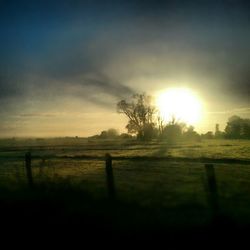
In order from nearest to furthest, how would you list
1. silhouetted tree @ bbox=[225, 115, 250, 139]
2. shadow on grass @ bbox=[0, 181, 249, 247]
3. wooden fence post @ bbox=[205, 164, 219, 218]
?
shadow on grass @ bbox=[0, 181, 249, 247], wooden fence post @ bbox=[205, 164, 219, 218], silhouetted tree @ bbox=[225, 115, 250, 139]

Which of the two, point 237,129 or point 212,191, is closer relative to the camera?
point 212,191

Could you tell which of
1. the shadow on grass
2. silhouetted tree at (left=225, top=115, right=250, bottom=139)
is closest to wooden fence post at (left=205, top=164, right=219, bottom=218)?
the shadow on grass

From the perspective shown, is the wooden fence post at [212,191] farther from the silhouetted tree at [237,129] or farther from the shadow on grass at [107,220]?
the silhouetted tree at [237,129]

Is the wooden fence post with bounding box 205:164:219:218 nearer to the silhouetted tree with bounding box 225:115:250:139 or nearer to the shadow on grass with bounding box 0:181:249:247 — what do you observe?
the shadow on grass with bounding box 0:181:249:247

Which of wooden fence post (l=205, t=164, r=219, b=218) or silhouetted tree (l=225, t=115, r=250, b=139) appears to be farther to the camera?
silhouetted tree (l=225, t=115, r=250, b=139)

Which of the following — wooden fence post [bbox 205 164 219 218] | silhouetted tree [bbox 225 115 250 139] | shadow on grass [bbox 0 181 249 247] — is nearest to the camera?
shadow on grass [bbox 0 181 249 247]

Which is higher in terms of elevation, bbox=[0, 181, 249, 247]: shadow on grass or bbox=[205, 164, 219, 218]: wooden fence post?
bbox=[205, 164, 219, 218]: wooden fence post

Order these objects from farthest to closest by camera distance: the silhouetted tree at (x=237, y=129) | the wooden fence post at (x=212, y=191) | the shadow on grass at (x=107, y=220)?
the silhouetted tree at (x=237, y=129) → the wooden fence post at (x=212, y=191) → the shadow on grass at (x=107, y=220)

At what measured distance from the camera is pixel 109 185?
1211cm

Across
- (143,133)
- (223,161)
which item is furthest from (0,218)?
(143,133)

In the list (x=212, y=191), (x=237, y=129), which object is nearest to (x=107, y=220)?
(x=212, y=191)

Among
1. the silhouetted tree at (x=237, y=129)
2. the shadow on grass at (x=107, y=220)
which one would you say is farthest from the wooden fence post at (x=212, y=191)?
the silhouetted tree at (x=237, y=129)

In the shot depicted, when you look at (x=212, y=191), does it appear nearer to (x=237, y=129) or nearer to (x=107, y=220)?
(x=107, y=220)

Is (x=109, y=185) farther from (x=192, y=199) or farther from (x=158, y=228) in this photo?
(x=158, y=228)
